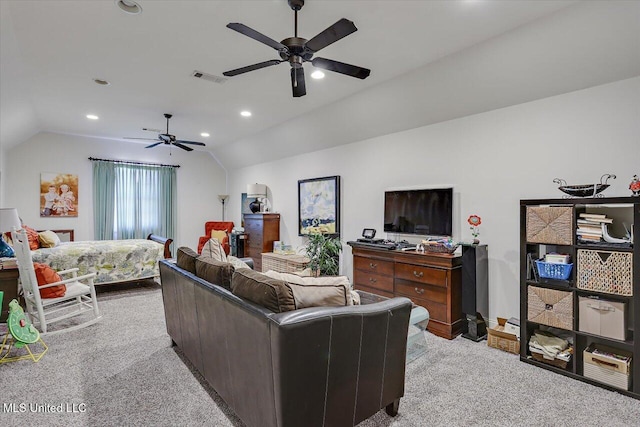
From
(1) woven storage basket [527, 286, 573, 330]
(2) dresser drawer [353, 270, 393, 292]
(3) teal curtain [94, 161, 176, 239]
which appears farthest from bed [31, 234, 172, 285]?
(1) woven storage basket [527, 286, 573, 330]

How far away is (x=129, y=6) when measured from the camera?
94.0 inches

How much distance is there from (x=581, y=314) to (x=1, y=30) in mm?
5076

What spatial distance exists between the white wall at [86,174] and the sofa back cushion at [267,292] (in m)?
6.48

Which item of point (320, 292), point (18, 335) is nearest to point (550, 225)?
point (320, 292)

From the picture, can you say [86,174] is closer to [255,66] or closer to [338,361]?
[255,66]

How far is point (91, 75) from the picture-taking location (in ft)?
12.0

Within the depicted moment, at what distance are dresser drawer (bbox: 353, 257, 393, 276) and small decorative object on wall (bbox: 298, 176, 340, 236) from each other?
1.15m

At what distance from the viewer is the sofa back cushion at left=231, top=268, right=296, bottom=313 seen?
161 centimetres

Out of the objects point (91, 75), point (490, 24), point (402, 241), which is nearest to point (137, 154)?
point (91, 75)

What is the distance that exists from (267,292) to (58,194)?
6903 millimetres

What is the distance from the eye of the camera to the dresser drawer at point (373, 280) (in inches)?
153

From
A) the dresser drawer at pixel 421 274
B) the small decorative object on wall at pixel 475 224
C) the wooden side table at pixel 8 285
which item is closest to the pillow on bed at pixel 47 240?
the wooden side table at pixel 8 285

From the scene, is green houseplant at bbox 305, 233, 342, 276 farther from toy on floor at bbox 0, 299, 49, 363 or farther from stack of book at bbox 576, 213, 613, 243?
toy on floor at bbox 0, 299, 49, 363

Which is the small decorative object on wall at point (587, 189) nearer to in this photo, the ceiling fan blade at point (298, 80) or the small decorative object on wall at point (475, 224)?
the small decorative object on wall at point (475, 224)
